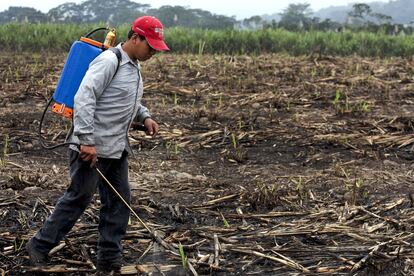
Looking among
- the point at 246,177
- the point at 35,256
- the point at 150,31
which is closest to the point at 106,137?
the point at 150,31

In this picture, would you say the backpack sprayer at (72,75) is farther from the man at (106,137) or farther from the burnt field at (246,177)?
the burnt field at (246,177)

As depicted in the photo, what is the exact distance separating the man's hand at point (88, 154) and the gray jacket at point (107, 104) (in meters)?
0.03

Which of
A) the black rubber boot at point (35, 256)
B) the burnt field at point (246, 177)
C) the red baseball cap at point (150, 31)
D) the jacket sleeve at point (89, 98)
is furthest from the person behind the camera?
the burnt field at point (246, 177)

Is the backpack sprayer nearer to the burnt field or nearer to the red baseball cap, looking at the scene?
the red baseball cap

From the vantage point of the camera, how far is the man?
318 cm

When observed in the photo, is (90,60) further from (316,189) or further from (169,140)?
(169,140)

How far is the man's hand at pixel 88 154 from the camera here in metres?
3.16

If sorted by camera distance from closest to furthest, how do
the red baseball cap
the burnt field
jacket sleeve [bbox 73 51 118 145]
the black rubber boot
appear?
1. jacket sleeve [bbox 73 51 118 145]
2. the red baseball cap
3. the black rubber boot
4. the burnt field

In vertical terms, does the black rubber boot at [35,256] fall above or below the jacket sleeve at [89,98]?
below

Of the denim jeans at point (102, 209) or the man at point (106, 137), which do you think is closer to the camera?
the man at point (106, 137)

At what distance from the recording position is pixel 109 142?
3.36 meters

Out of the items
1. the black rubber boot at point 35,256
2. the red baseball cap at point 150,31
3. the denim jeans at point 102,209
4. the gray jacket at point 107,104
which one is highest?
the red baseball cap at point 150,31

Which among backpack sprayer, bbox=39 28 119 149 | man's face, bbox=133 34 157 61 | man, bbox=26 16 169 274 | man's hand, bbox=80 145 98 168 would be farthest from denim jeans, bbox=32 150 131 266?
man's face, bbox=133 34 157 61

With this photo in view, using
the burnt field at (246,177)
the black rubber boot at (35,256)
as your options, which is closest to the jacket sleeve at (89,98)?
the black rubber boot at (35,256)
